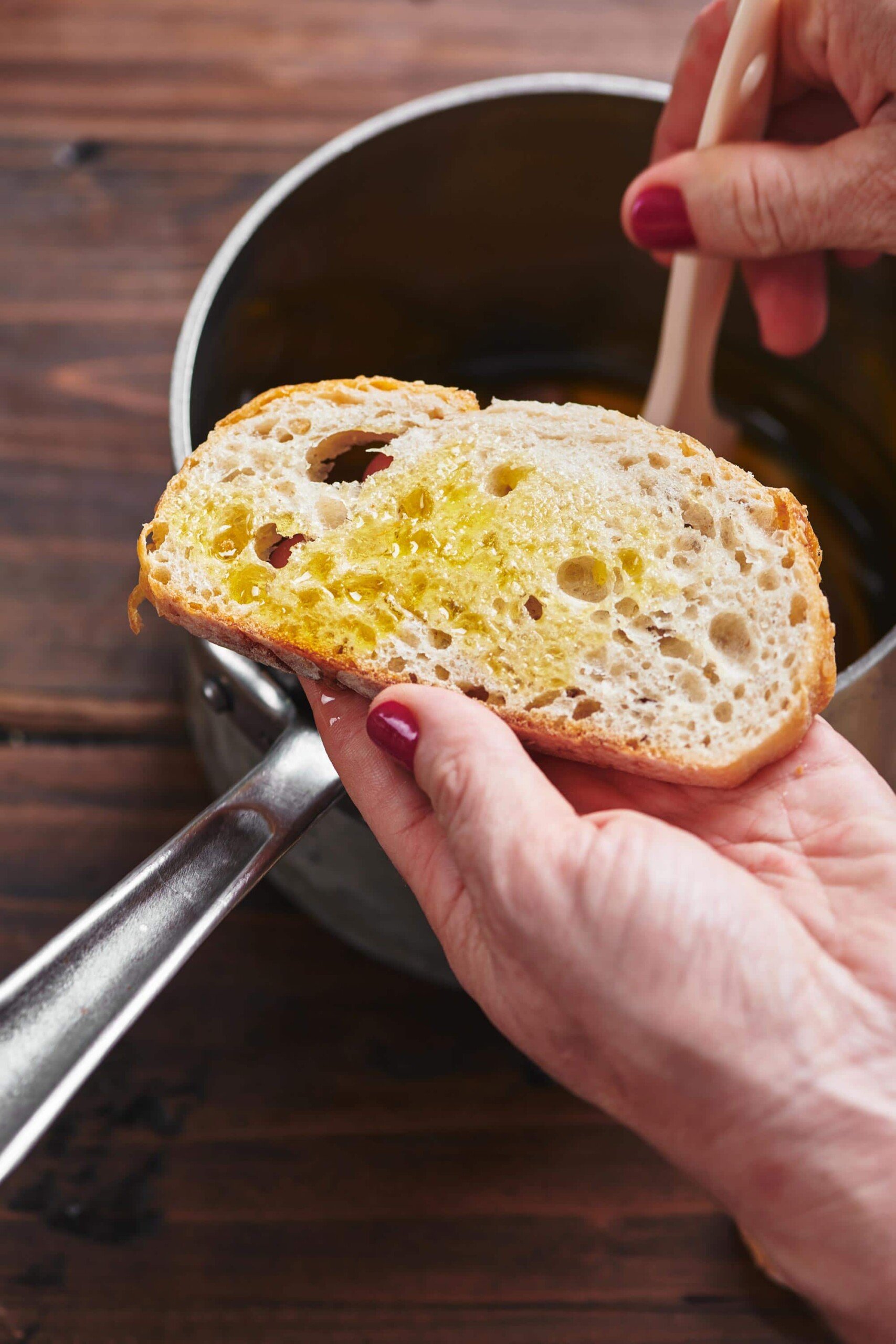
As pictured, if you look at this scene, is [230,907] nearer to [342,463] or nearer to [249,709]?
[249,709]

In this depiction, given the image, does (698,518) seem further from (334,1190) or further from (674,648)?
(334,1190)

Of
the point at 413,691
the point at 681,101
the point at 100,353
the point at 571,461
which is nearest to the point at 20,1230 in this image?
the point at 413,691

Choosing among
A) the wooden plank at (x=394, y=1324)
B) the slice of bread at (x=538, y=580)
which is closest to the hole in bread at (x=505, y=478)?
the slice of bread at (x=538, y=580)

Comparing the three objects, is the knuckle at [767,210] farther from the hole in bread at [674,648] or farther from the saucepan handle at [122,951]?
the saucepan handle at [122,951]

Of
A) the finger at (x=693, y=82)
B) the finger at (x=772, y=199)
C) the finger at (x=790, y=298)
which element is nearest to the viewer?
the finger at (x=772, y=199)

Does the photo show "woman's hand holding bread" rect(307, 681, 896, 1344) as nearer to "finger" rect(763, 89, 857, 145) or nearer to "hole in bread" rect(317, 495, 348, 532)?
"hole in bread" rect(317, 495, 348, 532)

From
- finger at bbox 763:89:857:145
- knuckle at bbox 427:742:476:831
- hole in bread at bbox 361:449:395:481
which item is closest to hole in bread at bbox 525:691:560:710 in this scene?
knuckle at bbox 427:742:476:831

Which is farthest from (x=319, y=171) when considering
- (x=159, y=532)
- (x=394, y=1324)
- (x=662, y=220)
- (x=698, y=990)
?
(x=394, y=1324)
